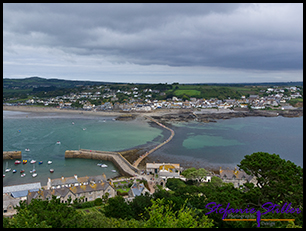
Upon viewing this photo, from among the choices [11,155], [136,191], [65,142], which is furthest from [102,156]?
[136,191]

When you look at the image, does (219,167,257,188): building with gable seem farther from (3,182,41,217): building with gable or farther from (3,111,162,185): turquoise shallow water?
(3,182,41,217): building with gable

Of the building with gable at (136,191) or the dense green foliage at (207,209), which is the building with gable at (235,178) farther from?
the dense green foliage at (207,209)

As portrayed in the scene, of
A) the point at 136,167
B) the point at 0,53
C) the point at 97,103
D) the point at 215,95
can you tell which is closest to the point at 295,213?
the point at 0,53

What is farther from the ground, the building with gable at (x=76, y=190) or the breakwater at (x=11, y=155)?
the breakwater at (x=11, y=155)

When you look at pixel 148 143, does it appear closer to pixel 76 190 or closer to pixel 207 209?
pixel 76 190

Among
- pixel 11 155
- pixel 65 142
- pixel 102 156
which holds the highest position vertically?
pixel 65 142

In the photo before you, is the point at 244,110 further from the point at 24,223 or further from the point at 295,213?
the point at 24,223

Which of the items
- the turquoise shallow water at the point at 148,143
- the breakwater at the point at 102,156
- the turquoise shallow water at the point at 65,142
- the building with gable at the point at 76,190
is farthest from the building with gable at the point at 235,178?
the turquoise shallow water at the point at 65,142

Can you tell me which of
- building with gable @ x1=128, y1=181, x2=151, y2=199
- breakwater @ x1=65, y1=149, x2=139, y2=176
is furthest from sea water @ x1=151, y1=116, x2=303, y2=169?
building with gable @ x1=128, y1=181, x2=151, y2=199
